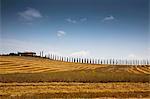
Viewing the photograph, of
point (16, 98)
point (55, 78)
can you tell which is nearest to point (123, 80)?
point (55, 78)

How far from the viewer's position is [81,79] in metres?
33.7

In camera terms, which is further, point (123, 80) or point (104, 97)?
point (123, 80)

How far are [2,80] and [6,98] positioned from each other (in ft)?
39.4

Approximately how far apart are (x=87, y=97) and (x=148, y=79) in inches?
686

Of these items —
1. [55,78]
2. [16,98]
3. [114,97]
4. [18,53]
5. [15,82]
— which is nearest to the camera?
[16,98]

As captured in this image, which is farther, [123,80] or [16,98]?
[123,80]

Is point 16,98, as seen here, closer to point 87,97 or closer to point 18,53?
point 87,97

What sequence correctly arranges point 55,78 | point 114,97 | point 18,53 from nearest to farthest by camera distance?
point 114,97 → point 55,78 → point 18,53

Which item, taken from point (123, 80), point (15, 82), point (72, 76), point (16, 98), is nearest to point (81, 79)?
point (72, 76)

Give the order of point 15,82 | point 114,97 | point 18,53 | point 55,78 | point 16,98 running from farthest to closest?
point 18,53
point 55,78
point 15,82
point 114,97
point 16,98

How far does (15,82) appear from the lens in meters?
31.2

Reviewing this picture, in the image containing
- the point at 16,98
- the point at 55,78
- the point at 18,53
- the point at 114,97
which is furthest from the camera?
the point at 18,53

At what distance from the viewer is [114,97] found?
21094 mm

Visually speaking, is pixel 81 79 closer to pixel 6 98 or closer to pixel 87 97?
pixel 87 97
